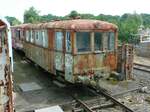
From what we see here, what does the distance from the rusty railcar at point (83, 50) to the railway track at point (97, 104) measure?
70cm

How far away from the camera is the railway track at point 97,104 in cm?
810

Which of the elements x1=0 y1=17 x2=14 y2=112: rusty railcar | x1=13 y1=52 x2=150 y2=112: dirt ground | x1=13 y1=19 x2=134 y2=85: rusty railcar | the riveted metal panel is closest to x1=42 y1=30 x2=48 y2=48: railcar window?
x1=13 y1=19 x2=134 y2=85: rusty railcar

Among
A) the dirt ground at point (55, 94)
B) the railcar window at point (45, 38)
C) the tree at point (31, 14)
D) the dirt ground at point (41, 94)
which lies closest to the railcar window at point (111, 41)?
the dirt ground at point (55, 94)

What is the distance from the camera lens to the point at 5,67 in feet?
11.4

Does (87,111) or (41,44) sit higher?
(41,44)

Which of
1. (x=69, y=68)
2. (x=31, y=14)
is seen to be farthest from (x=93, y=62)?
(x=31, y=14)

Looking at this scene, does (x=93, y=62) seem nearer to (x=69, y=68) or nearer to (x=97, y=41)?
(x=97, y=41)

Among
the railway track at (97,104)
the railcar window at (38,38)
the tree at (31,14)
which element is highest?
the tree at (31,14)

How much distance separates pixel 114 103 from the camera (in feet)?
28.2

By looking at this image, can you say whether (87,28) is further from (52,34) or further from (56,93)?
(56,93)

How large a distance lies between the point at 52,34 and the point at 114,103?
410 centimetres

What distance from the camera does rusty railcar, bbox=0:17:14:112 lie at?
11.2ft

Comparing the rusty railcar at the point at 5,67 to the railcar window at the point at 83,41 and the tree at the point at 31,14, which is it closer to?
the railcar window at the point at 83,41

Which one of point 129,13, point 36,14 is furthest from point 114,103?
point 129,13
